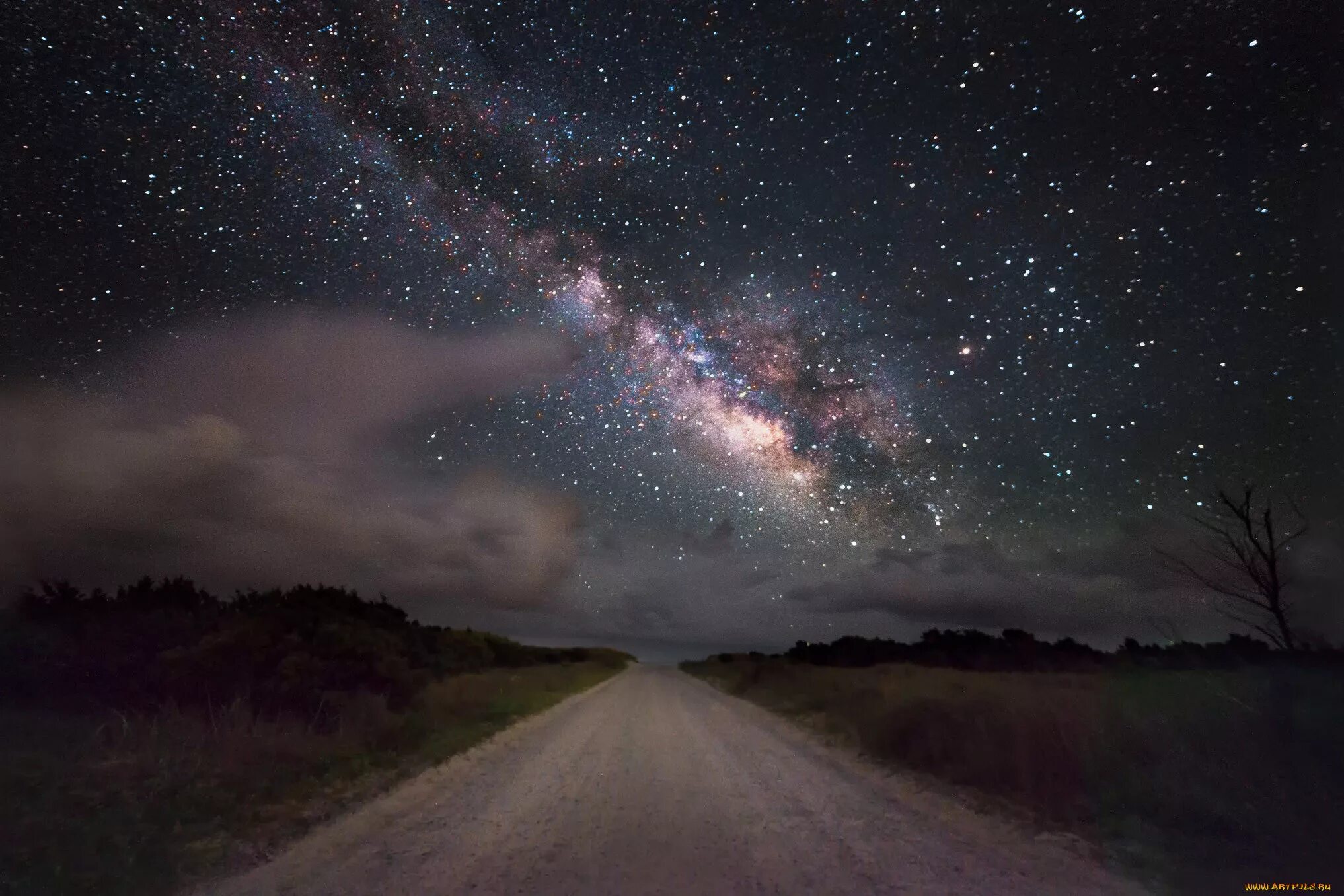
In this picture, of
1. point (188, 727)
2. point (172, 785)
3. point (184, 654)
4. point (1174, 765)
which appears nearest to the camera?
point (172, 785)

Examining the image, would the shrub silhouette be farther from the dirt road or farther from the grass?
the grass

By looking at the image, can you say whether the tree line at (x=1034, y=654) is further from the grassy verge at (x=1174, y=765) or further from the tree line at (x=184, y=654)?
the tree line at (x=184, y=654)

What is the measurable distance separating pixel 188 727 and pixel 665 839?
9388 mm

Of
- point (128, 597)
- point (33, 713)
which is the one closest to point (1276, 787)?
point (33, 713)

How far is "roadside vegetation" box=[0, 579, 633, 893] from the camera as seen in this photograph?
6723 millimetres

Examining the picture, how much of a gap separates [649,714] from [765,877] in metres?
16.6

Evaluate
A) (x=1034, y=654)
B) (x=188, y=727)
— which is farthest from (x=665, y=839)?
(x=1034, y=654)

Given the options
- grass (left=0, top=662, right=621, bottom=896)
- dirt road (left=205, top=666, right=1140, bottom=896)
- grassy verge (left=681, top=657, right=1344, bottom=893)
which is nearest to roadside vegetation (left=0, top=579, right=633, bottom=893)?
grass (left=0, top=662, right=621, bottom=896)

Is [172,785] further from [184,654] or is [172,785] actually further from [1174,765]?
[1174,765]

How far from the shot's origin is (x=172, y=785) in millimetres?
8625

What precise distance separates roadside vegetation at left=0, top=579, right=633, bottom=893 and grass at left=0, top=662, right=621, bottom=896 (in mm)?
30

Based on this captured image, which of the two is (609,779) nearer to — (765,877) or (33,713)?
(765,877)

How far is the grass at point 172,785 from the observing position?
623cm

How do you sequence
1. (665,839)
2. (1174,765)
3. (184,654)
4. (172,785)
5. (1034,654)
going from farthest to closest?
(1034,654) < (184,654) < (1174,765) < (172,785) < (665,839)
